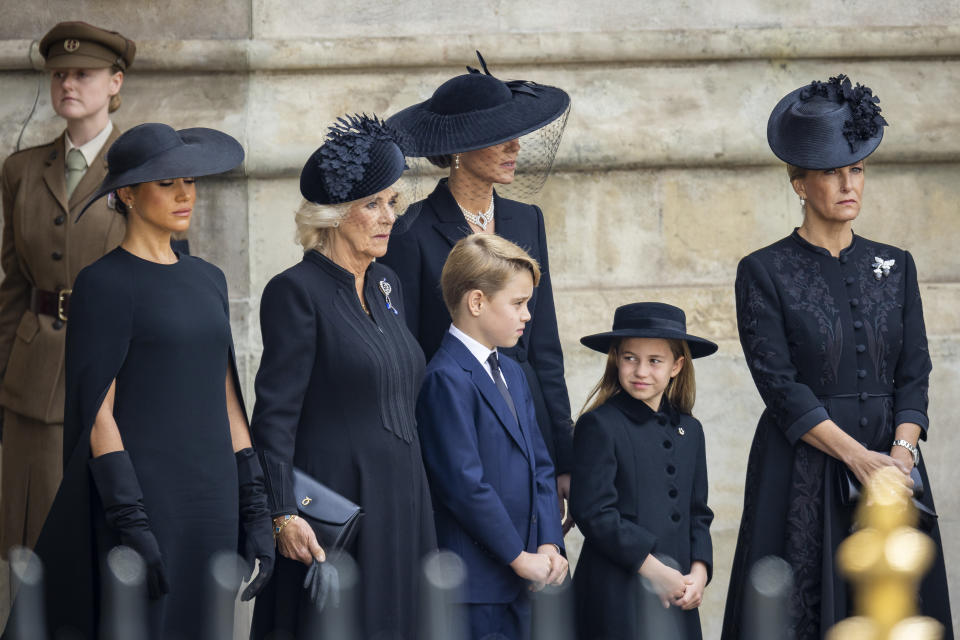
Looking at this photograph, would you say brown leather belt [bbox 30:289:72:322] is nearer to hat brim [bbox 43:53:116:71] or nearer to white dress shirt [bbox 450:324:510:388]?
hat brim [bbox 43:53:116:71]

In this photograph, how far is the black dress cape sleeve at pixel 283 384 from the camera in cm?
394

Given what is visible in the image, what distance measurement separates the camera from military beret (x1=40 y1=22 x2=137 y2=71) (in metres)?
5.29

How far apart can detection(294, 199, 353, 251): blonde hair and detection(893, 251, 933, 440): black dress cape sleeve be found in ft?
5.84

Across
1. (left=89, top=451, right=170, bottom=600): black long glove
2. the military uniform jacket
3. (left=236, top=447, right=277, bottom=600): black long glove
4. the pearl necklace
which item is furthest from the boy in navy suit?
the military uniform jacket

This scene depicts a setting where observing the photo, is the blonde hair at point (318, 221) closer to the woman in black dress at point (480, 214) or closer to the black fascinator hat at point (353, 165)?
the black fascinator hat at point (353, 165)

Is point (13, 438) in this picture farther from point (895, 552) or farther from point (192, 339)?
point (895, 552)

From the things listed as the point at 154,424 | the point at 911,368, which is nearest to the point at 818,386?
the point at 911,368

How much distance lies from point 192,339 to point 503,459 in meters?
0.95

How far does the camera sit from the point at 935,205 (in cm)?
640

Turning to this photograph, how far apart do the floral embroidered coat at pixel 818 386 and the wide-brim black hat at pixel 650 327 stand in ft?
0.56

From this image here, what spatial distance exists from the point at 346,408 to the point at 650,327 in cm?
106

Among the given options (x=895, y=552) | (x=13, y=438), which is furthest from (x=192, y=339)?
(x=895, y=552)

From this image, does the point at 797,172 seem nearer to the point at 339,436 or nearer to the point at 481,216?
the point at 481,216

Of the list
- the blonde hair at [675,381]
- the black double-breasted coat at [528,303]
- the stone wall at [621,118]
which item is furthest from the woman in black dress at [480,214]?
the stone wall at [621,118]
